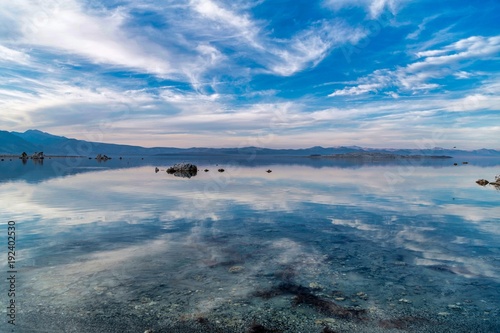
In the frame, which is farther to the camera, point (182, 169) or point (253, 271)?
point (182, 169)

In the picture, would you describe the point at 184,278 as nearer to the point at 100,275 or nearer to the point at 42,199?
the point at 100,275

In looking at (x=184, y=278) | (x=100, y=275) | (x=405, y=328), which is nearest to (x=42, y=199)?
(x=100, y=275)

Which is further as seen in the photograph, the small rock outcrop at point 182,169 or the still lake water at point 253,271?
the small rock outcrop at point 182,169

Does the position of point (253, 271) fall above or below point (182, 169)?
below

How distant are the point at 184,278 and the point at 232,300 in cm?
255

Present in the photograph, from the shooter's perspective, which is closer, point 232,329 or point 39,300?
point 232,329

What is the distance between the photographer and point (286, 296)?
10398 millimetres

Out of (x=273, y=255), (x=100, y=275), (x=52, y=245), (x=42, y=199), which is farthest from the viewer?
(x=42, y=199)

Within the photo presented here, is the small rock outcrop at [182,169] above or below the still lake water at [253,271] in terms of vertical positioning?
above

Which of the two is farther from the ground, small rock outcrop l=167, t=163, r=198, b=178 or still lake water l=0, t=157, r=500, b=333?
small rock outcrop l=167, t=163, r=198, b=178

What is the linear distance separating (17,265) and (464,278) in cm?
1791

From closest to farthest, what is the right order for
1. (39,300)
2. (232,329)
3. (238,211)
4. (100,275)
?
(232,329), (39,300), (100,275), (238,211)

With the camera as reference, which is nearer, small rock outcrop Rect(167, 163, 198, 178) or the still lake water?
the still lake water

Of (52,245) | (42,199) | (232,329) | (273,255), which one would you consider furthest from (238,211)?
(42,199)
